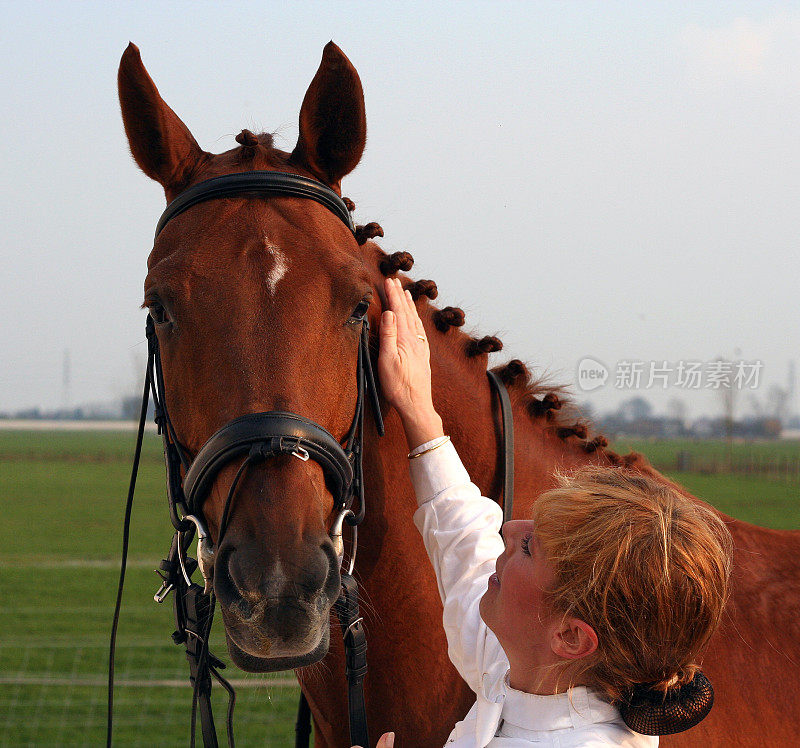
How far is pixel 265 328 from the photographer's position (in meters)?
2.05

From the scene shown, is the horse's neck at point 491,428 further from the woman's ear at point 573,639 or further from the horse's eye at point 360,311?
the woman's ear at point 573,639

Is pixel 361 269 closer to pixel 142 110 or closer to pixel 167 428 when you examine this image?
pixel 167 428

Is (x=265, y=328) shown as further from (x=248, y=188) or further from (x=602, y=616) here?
(x=602, y=616)

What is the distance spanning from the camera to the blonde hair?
1.57m

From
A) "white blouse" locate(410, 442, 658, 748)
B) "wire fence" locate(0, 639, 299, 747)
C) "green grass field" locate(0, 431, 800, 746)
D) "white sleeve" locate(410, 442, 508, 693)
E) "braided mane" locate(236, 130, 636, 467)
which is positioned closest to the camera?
"white blouse" locate(410, 442, 658, 748)

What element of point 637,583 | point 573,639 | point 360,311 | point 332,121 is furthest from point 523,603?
point 332,121

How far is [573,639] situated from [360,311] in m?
1.06

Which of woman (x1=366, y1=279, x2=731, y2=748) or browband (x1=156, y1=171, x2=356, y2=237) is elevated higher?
browband (x1=156, y1=171, x2=356, y2=237)

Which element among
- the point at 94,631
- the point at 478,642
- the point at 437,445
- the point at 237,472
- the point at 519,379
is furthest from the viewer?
the point at 94,631

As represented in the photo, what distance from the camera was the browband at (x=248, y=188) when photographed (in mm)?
2326

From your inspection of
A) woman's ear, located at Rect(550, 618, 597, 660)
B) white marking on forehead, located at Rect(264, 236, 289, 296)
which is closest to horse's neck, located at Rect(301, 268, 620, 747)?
white marking on forehead, located at Rect(264, 236, 289, 296)

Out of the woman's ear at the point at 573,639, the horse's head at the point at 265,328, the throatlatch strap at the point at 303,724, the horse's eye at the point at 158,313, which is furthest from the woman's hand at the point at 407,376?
the throatlatch strap at the point at 303,724

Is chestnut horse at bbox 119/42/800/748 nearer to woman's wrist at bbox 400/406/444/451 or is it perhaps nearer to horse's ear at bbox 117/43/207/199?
horse's ear at bbox 117/43/207/199

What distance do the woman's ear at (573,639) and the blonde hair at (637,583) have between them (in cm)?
2
